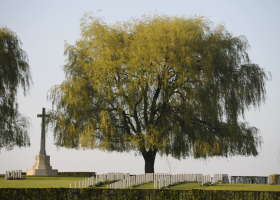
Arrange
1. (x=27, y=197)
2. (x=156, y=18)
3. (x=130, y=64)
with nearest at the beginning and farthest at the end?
(x=27, y=197) < (x=130, y=64) < (x=156, y=18)

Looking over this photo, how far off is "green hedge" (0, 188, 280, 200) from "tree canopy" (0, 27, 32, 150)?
1126 cm

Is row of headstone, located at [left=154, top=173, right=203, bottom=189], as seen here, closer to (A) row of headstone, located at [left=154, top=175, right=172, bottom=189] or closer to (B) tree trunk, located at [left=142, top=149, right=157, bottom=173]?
(A) row of headstone, located at [left=154, top=175, right=172, bottom=189]

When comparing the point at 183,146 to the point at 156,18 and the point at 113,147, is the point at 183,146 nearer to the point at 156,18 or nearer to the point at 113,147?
the point at 113,147

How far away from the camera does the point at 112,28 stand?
27.8 metres

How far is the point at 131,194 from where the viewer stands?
1664 cm

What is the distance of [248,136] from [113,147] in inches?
385

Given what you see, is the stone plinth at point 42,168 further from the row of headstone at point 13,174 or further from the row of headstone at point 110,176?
the row of headstone at point 110,176

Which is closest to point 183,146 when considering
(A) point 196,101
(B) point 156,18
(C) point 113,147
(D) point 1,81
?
(A) point 196,101

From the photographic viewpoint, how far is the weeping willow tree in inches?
997

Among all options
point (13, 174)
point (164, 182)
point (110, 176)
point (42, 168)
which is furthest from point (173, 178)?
point (42, 168)

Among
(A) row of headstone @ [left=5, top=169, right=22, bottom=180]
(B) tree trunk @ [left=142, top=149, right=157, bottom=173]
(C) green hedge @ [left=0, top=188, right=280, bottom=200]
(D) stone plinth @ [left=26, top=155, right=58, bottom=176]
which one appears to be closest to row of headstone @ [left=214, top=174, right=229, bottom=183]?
(B) tree trunk @ [left=142, top=149, right=157, bottom=173]

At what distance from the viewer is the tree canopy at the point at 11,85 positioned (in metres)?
27.2

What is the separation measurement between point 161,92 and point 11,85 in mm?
11113

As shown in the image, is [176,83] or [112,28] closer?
[176,83]
